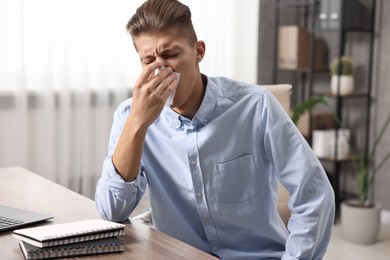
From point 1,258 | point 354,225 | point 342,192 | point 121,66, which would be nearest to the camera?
point 1,258

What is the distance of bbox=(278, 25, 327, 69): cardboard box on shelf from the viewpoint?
3.93 meters

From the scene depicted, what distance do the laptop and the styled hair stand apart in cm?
48

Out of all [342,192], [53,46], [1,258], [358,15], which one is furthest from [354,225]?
[1,258]

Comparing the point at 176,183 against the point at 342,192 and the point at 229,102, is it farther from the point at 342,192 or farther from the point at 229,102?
the point at 342,192

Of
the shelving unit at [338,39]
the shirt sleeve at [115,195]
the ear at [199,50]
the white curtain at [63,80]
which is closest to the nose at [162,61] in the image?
the ear at [199,50]

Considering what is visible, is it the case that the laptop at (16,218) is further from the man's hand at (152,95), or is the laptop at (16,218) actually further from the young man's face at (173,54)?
the young man's face at (173,54)

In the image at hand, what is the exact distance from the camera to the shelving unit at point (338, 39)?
3.69 meters

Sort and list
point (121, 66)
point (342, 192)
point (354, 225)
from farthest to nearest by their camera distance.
→ point (342, 192), point (121, 66), point (354, 225)

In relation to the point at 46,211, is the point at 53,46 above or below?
above

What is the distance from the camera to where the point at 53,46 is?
11.4ft

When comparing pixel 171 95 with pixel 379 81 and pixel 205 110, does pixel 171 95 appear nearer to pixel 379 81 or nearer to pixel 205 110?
pixel 205 110

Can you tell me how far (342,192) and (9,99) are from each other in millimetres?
2217

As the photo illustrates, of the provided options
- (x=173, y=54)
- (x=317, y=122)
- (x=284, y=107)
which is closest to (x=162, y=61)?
(x=173, y=54)

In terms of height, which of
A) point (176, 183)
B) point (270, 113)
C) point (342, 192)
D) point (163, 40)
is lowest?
point (342, 192)
